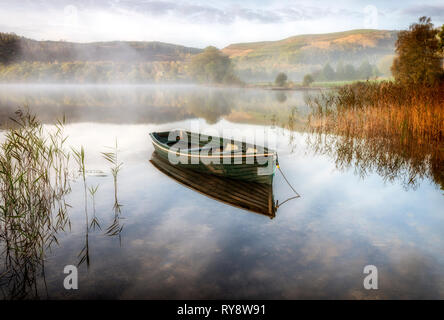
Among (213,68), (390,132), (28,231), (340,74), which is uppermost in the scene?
(340,74)

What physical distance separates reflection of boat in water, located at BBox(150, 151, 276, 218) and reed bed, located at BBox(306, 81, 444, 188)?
3790 mm

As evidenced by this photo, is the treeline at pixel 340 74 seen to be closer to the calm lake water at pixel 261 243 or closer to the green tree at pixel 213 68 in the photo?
the green tree at pixel 213 68

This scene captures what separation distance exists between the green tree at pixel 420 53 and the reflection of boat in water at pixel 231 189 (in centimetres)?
2182

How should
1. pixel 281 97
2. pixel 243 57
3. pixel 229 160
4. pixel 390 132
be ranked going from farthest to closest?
1. pixel 243 57
2. pixel 281 97
3. pixel 390 132
4. pixel 229 160

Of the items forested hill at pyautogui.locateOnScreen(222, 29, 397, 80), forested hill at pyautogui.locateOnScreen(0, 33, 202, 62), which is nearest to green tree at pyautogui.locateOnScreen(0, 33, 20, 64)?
forested hill at pyautogui.locateOnScreen(0, 33, 202, 62)

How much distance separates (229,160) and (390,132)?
25.9 ft

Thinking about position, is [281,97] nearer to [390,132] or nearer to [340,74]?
[390,132]

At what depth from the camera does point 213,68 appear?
9056 cm

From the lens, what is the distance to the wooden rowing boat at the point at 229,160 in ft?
25.5

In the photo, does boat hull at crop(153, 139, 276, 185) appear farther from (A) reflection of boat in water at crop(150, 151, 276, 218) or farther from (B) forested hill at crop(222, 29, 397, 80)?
(B) forested hill at crop(222, 29, 397, 80)

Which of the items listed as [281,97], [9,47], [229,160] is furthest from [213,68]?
[229,160]

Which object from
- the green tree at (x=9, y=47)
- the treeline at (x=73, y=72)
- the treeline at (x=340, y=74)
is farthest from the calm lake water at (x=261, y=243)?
the green tree at (x=9, y=47)
